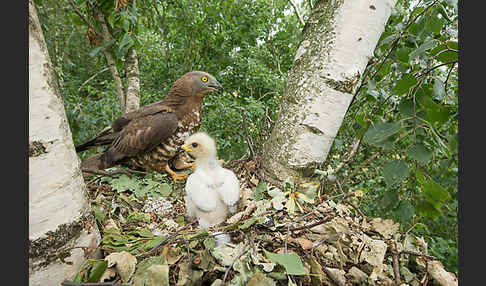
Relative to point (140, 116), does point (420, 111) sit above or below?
above

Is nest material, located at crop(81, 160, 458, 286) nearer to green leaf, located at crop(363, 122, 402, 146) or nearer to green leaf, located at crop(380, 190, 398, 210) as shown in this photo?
green leaf, located at crop(380, 190, 398, 210)

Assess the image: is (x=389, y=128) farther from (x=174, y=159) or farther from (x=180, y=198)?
(x=174, y=159)

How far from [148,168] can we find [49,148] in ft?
4.37

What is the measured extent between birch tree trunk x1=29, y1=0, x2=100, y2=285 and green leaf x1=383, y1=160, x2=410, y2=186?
41.8 inches

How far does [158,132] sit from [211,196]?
0.83 m

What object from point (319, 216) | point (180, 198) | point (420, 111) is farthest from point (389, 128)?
point (180, 198)

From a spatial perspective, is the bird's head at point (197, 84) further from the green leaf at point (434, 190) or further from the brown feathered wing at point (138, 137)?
the green leaf at point (434, 190)

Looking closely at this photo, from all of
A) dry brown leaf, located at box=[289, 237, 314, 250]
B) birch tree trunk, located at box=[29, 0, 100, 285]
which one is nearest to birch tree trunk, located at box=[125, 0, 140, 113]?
birch tree trunk, located at box=[29, 0, 100, 285]

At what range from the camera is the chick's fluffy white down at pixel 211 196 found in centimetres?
134

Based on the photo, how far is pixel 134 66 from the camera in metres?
2.47

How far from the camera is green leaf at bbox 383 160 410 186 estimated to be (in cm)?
95

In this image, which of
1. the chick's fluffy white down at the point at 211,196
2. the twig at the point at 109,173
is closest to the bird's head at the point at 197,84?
the twig at the point at 109,173

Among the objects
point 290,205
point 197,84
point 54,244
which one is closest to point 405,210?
point 290,205

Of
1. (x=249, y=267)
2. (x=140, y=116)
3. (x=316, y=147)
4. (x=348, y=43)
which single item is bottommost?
(x=140, y=116)
